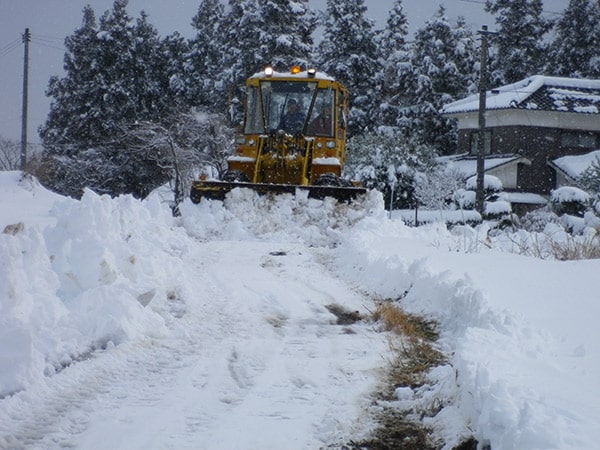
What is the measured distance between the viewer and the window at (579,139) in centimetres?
3306

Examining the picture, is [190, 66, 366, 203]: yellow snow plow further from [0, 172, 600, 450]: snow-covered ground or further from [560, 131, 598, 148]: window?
[560, 131, 598, 148]: window

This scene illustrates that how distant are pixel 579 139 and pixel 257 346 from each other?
103ft

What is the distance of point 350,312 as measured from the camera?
6.98m

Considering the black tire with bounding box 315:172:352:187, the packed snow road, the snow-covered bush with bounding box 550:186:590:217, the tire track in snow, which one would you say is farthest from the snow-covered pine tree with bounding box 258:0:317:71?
the tire track in snow

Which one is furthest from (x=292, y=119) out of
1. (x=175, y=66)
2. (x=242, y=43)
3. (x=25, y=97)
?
(x=175, y=66)

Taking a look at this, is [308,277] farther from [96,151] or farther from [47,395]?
[96,151]

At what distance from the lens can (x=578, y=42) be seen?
42906 millimetres

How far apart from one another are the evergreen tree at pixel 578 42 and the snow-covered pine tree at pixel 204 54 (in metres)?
20.6

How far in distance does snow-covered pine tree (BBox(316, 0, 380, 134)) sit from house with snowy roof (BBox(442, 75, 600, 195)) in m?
7.75

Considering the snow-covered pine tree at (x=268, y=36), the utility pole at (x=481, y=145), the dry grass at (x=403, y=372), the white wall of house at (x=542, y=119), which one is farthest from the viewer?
the snow-covered pine tree at (x=268, y=36)

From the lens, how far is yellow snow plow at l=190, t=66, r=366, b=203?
1458 cm

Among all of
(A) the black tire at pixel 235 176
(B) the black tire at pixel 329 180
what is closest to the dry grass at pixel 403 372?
(B) the black tire at pixel 329 180

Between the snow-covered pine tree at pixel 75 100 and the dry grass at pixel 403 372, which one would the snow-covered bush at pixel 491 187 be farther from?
the snow-covered pine tree at pixel 75 100

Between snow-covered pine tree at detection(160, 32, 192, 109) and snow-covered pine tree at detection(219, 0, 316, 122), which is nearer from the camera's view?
snow-covered pine tree at detection(219, 0, 316, 122)
